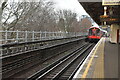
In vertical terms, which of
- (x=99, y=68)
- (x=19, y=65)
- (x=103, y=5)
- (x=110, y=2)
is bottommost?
(x=19, y=65)

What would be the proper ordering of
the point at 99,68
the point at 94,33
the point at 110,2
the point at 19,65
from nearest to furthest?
1. the point at 99,68
2. the point at 19,65
3. the point at 110,2
4. the point at 94,33

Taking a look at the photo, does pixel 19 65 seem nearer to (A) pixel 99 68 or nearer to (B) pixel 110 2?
(A) pixel 99 68

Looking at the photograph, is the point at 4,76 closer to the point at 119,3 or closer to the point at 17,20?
the point at 119,3

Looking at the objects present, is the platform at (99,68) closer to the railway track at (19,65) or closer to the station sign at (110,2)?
the station sign at (110,2)

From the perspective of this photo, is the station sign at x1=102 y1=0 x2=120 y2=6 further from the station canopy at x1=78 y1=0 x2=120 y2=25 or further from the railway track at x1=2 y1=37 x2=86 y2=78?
the railway track at x1=2 y1=37 x2=86 y2=78

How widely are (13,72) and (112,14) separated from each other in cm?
1136

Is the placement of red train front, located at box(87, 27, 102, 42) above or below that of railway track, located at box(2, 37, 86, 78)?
above

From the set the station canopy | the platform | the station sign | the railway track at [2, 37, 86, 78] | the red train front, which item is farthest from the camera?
the red train front

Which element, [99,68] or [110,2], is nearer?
[99,68]

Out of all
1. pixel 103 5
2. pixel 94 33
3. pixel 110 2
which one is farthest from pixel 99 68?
pixel 94 33

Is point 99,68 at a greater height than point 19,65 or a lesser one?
greater

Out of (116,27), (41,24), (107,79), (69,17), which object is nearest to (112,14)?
(116,27)

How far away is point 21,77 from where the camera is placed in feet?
34.9

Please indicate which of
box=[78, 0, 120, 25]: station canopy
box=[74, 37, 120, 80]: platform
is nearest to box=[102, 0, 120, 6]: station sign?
box=[78, 0, 120, 25]: station canopy
